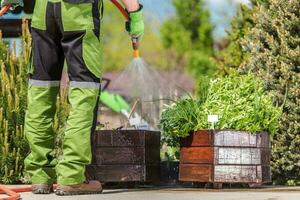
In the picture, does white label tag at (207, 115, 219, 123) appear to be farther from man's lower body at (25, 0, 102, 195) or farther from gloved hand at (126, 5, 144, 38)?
man's lower body at (25, 0, 102, 195)

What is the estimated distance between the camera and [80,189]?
5379 millimetres

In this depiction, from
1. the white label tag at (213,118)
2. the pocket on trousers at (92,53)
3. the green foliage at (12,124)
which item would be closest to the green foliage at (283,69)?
the white label tag at (213,118)

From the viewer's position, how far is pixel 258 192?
5672mm

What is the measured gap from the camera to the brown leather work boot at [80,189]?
17.4ft

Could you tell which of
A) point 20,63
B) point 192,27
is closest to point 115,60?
point 192,27

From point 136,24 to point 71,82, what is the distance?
2.41 feet

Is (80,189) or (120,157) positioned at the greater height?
(120,157)

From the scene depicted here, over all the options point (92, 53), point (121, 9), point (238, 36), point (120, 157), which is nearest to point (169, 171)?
point (120, 157)

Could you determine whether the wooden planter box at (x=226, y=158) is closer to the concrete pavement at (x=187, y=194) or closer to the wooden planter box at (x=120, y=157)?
the concrete pavement at (x=187, y=194)

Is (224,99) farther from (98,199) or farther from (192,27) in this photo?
(192,27)

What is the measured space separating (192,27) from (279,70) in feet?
82.5

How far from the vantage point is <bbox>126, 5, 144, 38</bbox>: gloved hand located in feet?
18.7

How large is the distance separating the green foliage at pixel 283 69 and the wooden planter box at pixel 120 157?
1.33m

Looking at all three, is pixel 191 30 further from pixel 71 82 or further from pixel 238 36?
pixel 71 82
